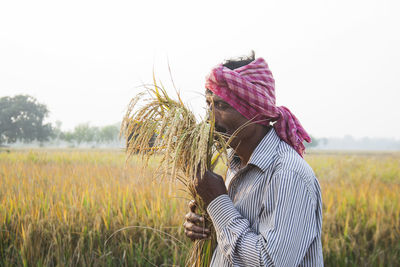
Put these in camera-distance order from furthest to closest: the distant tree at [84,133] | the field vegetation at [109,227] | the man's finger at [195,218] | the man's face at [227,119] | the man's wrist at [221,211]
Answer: the distant tree at [84,133]
the field vegetation at [109,227]
the man's finger at [195,218]
the man's face at [227,119]
the man's wrist at [221,211]

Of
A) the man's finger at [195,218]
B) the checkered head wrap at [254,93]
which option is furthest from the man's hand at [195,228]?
the checkered head wrap at [254,93]

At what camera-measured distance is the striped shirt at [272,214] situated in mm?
1225

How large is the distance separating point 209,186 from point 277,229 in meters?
0.34

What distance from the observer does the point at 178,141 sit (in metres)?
1.53

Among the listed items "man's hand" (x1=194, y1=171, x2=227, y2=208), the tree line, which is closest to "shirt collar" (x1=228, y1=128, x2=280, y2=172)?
"man's hand" (x1=194, y1=171, x2=227, y2=208)

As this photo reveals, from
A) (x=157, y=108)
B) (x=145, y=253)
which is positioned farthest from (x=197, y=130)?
(x=145, y=253)

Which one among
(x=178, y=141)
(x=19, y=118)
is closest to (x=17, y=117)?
(x=19, y=118)

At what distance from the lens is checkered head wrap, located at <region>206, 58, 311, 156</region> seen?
1.44 meters

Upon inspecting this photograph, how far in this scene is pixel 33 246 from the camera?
2.96 m

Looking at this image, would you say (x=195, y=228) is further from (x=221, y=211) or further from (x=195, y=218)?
(x=221, y=211)

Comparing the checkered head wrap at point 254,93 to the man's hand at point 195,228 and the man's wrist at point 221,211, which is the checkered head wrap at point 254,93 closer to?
the man's wrist at point 221,211

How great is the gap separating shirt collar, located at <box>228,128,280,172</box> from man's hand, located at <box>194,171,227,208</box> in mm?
168

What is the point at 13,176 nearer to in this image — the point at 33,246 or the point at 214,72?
the point at 33,246

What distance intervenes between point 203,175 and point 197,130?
0.21 metres
